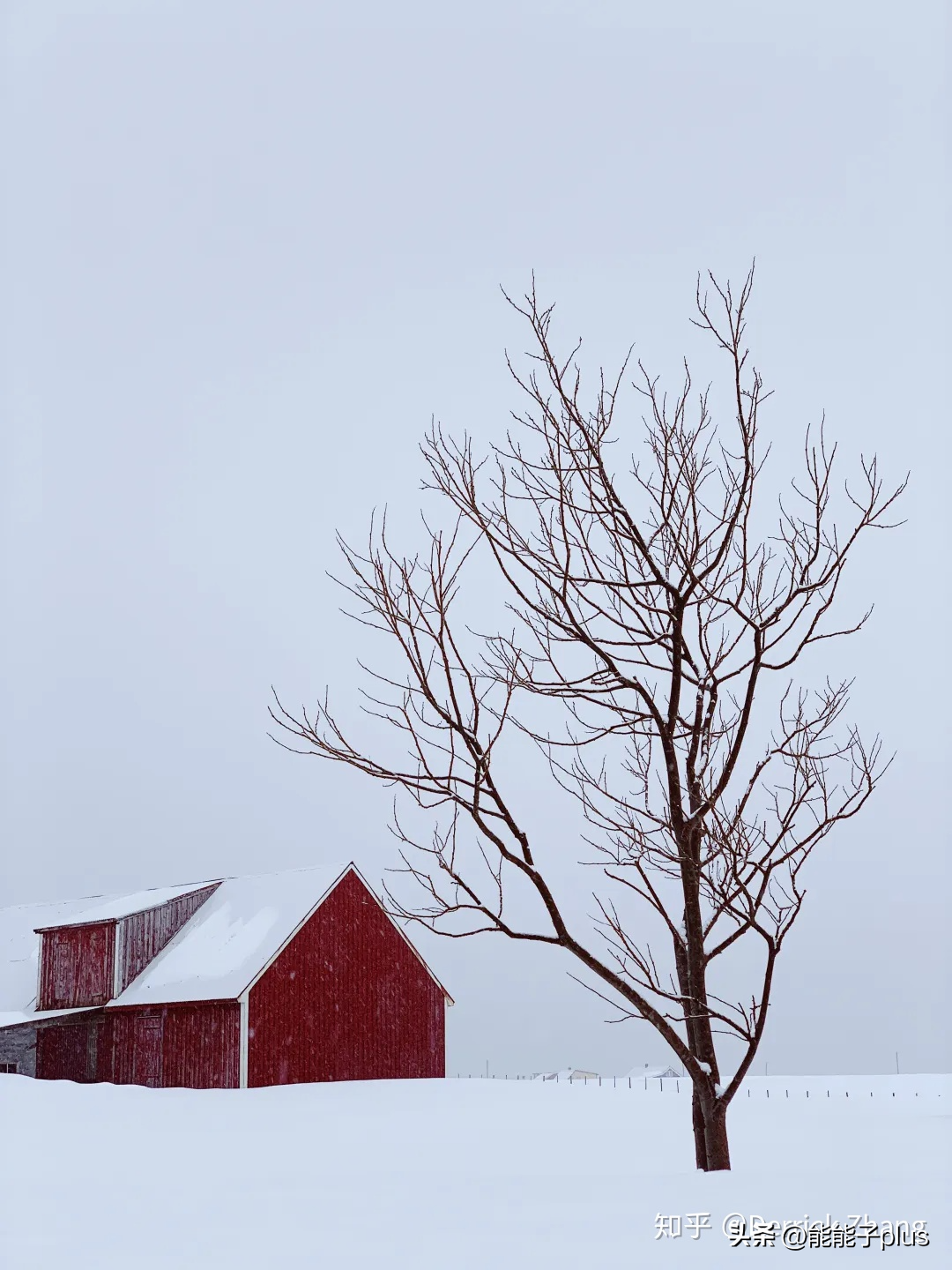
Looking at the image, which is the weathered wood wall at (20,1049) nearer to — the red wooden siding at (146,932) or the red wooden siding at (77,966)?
the red wooden siding at (77,966)

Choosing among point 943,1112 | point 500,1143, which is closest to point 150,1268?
point 500,1143

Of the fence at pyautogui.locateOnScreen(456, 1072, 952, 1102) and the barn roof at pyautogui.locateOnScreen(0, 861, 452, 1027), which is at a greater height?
the barn roof at pyautogui.locateOnScreen(0, 861, 452, 1027)

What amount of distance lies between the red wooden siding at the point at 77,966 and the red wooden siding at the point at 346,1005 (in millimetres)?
4733

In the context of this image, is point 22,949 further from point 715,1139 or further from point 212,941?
point 715,1139

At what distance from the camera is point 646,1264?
4523 mm

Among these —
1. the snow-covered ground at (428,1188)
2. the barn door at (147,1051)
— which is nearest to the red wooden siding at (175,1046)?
the barn door at (147,1051)

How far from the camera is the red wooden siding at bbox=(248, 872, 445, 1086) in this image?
988 inches

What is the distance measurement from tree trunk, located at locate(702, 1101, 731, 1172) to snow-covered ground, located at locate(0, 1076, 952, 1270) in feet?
0.59

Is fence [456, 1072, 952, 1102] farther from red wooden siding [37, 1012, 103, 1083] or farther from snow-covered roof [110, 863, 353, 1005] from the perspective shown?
red wooden siding [37, 1012, 103, 1083]

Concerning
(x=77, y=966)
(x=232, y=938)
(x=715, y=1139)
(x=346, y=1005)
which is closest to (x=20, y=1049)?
(x=77, y=966)

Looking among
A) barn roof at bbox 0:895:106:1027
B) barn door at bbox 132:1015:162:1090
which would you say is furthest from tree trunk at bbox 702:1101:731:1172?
barn roof at bbox 0:895:106:1027

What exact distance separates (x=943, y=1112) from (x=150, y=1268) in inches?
620

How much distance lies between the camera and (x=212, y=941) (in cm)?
2753

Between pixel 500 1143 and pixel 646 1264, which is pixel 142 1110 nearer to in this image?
pixel 500 1143
